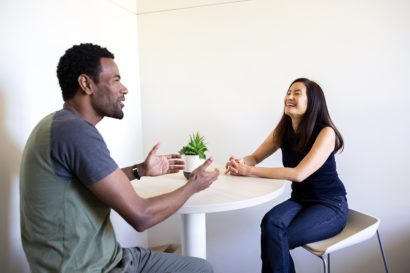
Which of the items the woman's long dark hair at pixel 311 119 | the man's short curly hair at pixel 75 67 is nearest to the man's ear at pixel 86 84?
the man's short curly hair at pixel 75 67

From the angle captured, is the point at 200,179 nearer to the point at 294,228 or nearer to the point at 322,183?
the point at 294,228

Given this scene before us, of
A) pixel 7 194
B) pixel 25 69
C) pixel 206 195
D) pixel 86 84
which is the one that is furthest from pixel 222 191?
pixel 25 69

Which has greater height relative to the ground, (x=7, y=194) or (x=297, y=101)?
(x=297, y=101)

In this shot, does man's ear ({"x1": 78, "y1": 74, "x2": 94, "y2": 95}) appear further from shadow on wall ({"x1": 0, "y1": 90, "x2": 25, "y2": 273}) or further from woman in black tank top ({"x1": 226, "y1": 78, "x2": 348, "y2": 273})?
woman in black tank top ({"x1": 226, "y1": 78, "x2": 348, "y2": 273})

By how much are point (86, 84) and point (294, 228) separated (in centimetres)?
129

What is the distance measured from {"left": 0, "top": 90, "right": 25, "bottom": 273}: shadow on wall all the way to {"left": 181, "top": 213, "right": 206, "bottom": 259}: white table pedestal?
91cm

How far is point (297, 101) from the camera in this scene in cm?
201

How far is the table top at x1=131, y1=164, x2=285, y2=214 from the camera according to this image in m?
1.38

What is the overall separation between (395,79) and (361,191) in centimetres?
89

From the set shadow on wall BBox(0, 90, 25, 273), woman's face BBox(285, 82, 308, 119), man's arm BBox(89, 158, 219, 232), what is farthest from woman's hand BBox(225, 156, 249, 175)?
shadow on wall BBox(0, 90, 25, 273)

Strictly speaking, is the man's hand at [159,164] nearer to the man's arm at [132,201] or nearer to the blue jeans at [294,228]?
the man's arm at [132,201]

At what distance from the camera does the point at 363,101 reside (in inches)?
95.7

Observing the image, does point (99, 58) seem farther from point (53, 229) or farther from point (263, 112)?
point (263, 112)

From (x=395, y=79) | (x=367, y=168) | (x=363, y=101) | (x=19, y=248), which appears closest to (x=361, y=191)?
(x=367, y=168)
